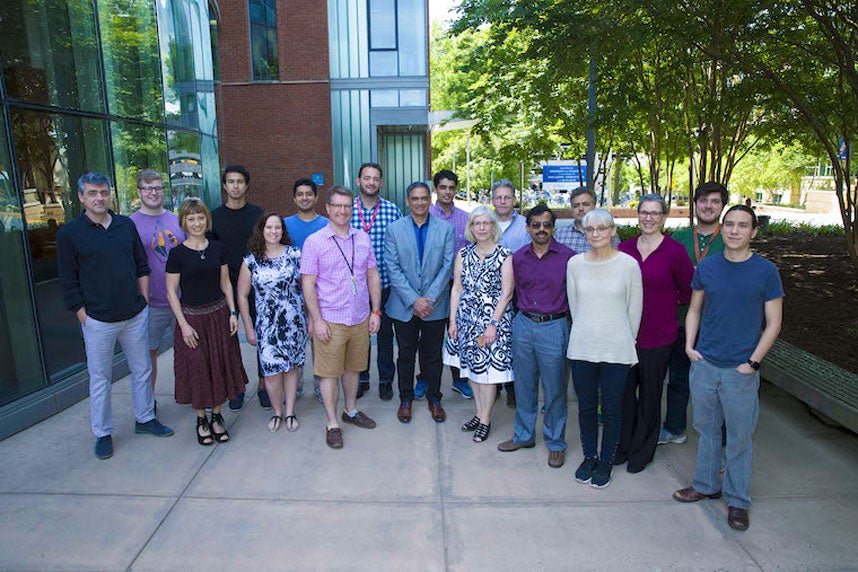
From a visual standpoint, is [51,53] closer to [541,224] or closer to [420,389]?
[420,389]

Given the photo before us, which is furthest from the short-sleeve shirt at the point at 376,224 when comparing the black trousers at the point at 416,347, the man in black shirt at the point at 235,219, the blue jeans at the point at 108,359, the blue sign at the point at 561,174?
the blue sign at the point at 561,174

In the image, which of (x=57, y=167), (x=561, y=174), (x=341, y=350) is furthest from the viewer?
(x=561, y=174)

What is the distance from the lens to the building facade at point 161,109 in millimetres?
5324

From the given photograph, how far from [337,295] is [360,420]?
1.15 m

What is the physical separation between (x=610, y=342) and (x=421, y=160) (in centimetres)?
1621

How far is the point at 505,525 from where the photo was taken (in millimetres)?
3459

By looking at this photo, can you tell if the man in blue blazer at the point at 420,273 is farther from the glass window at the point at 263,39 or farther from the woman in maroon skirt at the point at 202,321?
the glass window at the point at 263,39

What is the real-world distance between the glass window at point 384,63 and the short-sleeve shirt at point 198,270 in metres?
13.3

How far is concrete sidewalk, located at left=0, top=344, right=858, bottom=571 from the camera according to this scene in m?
3.17

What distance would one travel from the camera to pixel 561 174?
1762 cm

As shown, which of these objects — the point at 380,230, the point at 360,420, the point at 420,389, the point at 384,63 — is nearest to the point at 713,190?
the point at 380,230

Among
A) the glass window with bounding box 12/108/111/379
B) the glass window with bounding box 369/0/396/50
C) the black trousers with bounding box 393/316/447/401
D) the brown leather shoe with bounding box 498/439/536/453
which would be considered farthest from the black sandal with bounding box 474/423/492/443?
the glass window with bounding box 369/0/396/50

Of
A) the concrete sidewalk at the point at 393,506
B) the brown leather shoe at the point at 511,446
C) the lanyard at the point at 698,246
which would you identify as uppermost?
the lanyard at the point at 698,246

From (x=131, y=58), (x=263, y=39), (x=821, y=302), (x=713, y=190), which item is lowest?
(x=821, y=302)
